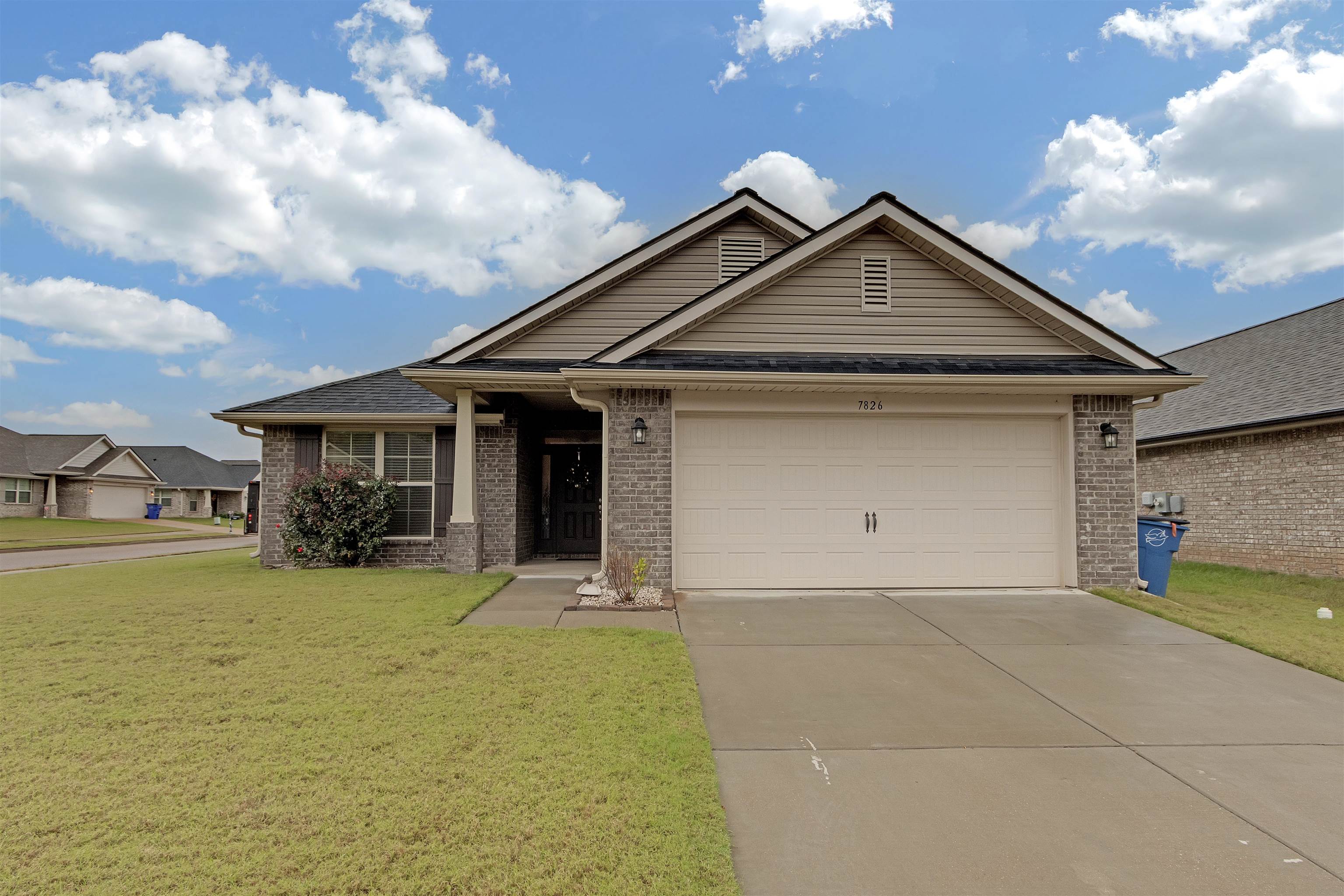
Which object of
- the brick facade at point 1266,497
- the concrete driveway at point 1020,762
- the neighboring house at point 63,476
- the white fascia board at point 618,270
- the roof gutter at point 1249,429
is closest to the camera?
the concrete driveway at point 1020,762

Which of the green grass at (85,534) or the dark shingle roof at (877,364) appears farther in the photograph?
the green grass at (85,534)

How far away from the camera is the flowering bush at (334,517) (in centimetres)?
1075

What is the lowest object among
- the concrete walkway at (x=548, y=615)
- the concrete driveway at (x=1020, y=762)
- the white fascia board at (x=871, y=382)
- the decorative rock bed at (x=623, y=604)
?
the concrete driveway at (x=1020, y=762)

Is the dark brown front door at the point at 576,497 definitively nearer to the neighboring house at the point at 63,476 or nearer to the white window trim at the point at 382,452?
the white window trim at the point at 382,452

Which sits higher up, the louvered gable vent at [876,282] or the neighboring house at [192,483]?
the louvered gable vent at [876,282]

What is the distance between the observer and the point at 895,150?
14453 millimetres

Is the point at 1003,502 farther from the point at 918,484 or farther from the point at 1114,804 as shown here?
the point at 1114,804

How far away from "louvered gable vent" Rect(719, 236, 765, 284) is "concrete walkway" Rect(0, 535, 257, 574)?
1473cm

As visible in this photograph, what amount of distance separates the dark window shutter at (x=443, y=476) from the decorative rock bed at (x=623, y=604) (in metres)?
4.27

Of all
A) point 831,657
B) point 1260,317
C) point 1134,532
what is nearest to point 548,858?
point 831,657

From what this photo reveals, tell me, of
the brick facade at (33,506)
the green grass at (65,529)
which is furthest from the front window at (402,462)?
the brick facade at (33,506)

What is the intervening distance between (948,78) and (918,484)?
963cm

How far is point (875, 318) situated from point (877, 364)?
96 centimetres

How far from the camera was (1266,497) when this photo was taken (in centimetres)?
1202
